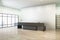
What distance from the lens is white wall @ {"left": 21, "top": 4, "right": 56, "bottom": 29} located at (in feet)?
32.0

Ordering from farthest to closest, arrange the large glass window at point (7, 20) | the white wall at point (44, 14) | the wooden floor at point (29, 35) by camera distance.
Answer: the large glass window at point (7, 20) → the white wall at point (44, 14) → the wooden floor at point (29, 35)

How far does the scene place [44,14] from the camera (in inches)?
403

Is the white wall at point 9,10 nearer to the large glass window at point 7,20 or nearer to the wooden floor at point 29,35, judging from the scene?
the large glass window at point 7,20

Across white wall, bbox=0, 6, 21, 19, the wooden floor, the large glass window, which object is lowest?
the wooden floor

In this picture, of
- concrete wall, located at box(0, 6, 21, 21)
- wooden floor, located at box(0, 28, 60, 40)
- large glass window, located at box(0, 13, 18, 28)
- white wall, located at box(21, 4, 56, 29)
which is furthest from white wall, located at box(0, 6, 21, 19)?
wooden floor, located at box(0, 28, 60, 40)

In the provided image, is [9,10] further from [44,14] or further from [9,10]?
[44,14]

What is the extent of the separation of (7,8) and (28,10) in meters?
3.13

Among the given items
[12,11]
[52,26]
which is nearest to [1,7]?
[12,11]

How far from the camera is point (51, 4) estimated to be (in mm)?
9766

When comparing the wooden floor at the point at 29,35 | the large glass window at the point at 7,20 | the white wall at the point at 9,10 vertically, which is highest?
the white wall at the point at 9,10

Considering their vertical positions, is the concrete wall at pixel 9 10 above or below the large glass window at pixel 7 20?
above

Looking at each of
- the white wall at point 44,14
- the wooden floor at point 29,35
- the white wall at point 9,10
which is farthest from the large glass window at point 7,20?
the wooden floor at point 29,35

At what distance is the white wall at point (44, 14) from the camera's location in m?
9.74

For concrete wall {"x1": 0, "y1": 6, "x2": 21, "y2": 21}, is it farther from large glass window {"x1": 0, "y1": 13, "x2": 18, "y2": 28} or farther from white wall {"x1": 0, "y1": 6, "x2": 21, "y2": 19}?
large glass window {"x1": 0, "y1": 13, "x2": 18, "y2": 28}
